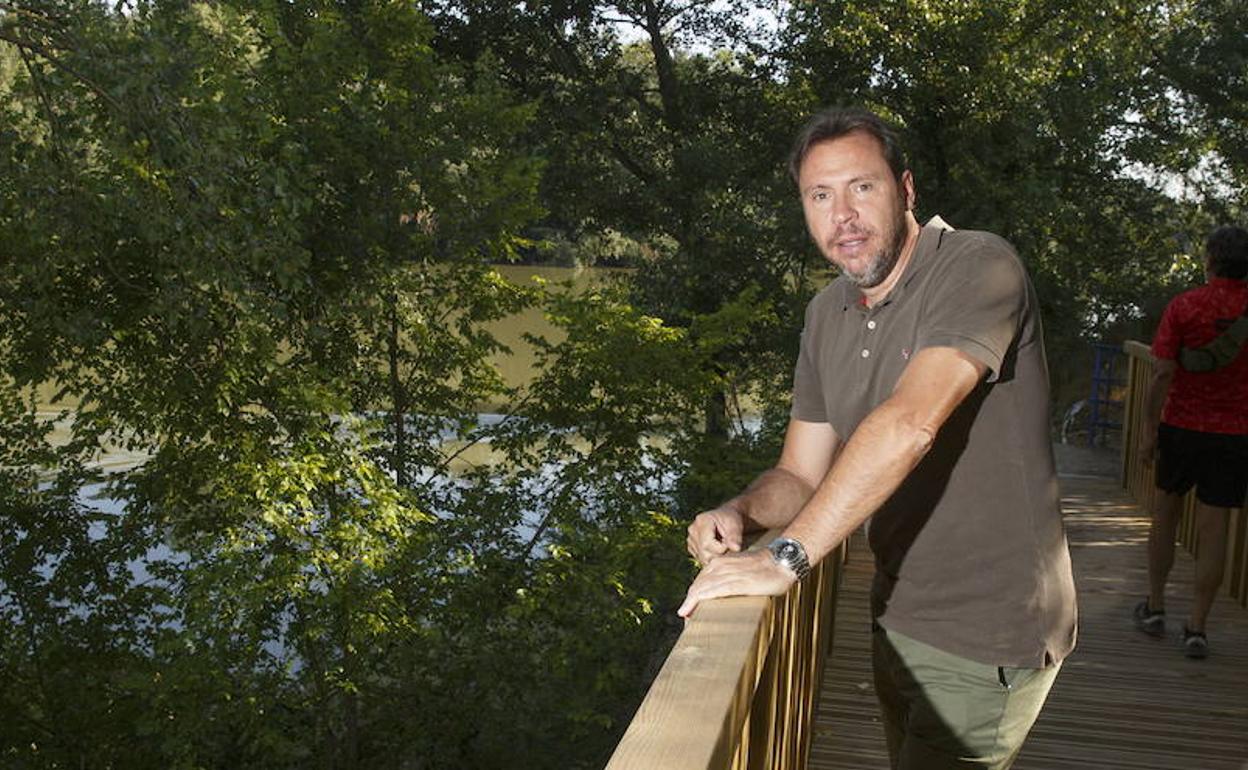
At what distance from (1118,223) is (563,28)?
7323 mm

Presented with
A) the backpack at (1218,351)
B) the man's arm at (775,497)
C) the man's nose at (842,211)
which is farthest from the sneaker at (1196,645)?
the man's nose at (842,211)

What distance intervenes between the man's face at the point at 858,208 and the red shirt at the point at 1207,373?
2.67 m

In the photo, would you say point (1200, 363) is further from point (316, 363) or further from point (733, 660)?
point (316, 363)

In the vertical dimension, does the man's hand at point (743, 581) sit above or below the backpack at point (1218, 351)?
below

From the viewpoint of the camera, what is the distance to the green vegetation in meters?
8.44

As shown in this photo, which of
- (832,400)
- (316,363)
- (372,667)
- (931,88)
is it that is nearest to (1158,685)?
(832,400)

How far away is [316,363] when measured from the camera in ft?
34.7

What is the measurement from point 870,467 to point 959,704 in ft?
1.89

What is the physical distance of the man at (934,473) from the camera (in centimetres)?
176

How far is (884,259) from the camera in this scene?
197cm

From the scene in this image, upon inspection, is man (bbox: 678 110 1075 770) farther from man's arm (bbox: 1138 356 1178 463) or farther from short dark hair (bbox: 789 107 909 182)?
man's arm (bbox: 1138 356 1178 463)

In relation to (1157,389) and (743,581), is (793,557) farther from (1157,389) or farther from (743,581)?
(1157,389)

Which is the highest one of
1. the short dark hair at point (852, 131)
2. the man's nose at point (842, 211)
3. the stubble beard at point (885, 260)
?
the short dark hair at point (852, 131)

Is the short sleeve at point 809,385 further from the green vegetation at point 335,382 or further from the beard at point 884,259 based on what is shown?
the green vegetation at point 335,382
